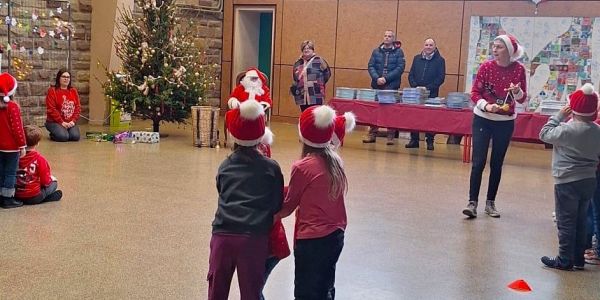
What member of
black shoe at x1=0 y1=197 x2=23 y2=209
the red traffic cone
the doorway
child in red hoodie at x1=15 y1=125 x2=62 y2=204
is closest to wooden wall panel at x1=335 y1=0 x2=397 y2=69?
the doorway

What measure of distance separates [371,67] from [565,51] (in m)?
2.75

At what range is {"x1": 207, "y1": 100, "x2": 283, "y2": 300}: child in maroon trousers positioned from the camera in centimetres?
310

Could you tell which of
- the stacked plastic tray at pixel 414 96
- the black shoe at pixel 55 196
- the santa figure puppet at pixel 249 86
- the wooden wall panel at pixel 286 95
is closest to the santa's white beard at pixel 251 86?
the santa figure puppet at pixel 249 86

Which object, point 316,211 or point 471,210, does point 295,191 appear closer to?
point 316,211

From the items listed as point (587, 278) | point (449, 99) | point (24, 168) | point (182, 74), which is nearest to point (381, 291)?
point (587, 278)

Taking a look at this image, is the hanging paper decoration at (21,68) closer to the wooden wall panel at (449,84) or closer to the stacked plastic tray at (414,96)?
the stacked plastic tray at (414,96)

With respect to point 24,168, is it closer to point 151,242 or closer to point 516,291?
point 151,242

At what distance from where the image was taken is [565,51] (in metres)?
11.1

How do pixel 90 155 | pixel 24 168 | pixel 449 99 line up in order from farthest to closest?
pixel 449 99 < pixel 90 155 < pixel 24 168

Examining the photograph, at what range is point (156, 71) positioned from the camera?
10258 millimetres

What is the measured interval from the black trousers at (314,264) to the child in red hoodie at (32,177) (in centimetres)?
332

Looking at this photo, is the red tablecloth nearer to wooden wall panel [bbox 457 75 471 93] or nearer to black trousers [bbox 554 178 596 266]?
wooden wall panel [bbox 457 75 471 93]

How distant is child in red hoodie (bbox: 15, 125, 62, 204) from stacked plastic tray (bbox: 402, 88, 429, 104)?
5251 millimetres

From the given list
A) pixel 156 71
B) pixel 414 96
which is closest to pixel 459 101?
pixel 414 96
